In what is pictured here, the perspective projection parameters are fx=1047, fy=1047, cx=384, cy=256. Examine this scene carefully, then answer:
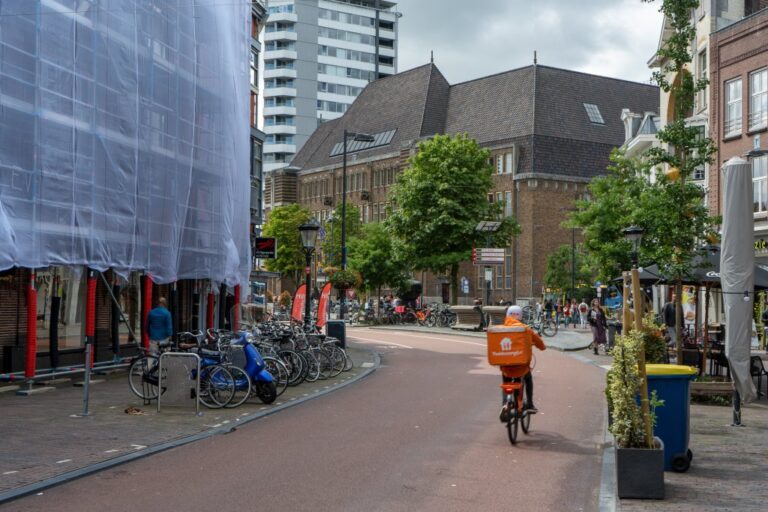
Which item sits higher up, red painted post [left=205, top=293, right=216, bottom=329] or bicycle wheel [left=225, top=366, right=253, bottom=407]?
red painted post [left=205, top=293, right=216, bottom=329]

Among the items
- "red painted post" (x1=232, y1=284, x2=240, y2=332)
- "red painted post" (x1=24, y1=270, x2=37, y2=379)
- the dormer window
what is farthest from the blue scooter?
the dormer window

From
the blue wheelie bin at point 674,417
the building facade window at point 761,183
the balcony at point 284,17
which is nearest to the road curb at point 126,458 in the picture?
the blue wheelie bin at point 674,417

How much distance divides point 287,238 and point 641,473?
84.2m

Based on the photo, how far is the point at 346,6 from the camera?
13100 centimetres

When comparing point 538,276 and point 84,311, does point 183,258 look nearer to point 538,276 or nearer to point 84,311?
point 84,311

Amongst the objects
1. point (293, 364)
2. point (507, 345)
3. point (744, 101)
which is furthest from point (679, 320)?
point (744, 101)

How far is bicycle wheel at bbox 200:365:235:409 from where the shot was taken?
1627 centimetres

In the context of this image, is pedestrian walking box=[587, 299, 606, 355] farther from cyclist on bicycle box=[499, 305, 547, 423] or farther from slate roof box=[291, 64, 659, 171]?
slate roof box=[291, 64, 659, 171]

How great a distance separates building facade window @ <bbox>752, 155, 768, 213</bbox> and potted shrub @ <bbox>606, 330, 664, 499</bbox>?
28.9 metres

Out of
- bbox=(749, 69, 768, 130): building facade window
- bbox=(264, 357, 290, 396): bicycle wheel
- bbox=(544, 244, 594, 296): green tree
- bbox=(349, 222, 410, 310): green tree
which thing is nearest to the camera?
bbox=(264, 357, 290, 396): bicycle wheel

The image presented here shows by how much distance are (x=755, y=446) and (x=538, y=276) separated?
7099 centimetres

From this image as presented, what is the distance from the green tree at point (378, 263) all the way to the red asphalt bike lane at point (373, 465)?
158ft

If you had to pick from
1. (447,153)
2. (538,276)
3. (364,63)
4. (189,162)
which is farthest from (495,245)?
(364,63)

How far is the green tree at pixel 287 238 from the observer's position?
302 feet
